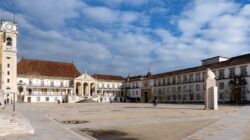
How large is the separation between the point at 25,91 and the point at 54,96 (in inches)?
333

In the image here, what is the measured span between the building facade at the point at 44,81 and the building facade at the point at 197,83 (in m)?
21.2

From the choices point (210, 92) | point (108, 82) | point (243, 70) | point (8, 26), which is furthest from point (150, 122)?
point (108, 82)

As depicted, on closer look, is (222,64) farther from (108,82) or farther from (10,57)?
(10,57)

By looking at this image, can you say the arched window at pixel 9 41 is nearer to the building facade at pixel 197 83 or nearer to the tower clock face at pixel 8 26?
the tower clock face at pixel 8 26

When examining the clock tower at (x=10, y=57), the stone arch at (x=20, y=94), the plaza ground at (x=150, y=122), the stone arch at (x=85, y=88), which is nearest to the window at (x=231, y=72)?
the plaza ground at (x=150, y=122)

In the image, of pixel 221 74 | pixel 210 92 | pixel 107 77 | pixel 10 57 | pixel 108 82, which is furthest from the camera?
pixel 107 77

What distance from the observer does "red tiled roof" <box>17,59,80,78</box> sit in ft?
276

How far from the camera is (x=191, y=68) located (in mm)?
68750

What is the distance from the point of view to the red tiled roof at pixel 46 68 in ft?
276

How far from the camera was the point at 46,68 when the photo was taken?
3482 inches

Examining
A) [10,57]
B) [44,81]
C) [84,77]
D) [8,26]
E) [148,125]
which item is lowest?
[148,125]

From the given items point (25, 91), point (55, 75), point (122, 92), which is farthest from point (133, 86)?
point (25, 91)

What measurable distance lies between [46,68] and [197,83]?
4602 cm

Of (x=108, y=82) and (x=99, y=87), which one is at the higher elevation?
(x=108, y=82)
